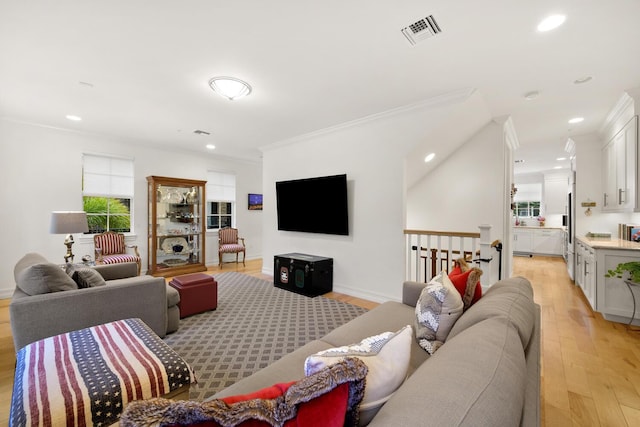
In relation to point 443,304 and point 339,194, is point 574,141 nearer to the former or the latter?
point 339,194

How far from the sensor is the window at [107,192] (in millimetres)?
4715

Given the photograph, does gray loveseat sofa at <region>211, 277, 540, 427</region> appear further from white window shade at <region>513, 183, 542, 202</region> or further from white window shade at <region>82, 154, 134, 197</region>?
white window shade at <region>513, 183, 542, 202</region>

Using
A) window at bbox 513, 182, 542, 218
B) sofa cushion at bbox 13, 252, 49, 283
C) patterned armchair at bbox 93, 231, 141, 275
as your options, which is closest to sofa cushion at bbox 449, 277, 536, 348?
sofa cushion at bbox 13, 252, 49, 283

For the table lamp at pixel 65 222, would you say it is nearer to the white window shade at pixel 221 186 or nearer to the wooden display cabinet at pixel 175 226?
the wooden display cabinet at pixel 175 226

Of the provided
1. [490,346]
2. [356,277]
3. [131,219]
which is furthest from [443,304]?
[131,219]

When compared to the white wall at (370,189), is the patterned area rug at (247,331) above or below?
below

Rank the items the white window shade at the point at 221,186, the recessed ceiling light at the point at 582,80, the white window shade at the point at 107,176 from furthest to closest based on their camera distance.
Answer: the white window shade at the point at 221,186
the white window shade at the point at 107,176
the recessed ceiling light at the point at 582,80

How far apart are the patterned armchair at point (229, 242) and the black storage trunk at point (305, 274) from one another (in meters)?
1.98

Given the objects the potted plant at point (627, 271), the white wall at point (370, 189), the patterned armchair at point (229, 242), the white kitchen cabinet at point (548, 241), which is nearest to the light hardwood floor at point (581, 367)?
the white wall at point (370, 189)

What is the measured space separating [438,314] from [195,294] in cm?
275

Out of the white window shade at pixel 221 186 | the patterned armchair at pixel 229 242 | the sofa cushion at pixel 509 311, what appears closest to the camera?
the sofa cushion at pixel 509 311

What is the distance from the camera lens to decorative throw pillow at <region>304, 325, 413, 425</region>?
2.39 ft

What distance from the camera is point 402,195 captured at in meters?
3.59

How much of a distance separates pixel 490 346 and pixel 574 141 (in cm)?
565
